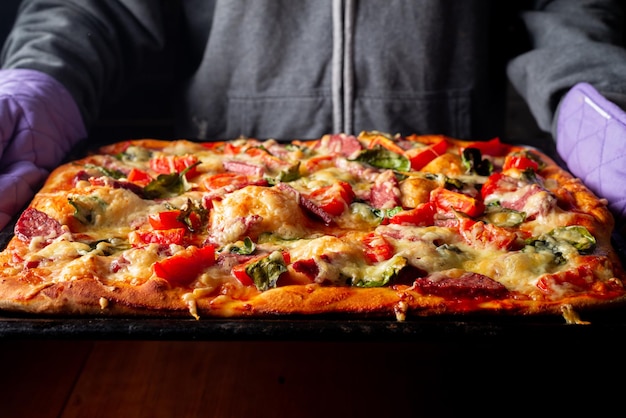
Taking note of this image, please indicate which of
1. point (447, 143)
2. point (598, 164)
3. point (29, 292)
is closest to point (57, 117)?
point (29, 292)

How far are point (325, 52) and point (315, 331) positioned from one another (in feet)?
5.84

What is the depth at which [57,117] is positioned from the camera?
101 inches

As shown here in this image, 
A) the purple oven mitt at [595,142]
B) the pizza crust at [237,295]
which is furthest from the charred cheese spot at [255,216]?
the purple oven mitt at [595,142]

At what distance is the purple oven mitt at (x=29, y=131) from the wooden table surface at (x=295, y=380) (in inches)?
19.9

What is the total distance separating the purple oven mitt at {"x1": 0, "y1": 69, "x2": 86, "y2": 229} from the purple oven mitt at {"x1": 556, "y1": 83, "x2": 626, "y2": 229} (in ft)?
6.06

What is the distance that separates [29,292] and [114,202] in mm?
486

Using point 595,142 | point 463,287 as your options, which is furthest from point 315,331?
point 595,142

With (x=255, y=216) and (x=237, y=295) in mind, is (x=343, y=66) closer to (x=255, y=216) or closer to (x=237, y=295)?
(x=255, y=216)

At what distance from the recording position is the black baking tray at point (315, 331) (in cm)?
155

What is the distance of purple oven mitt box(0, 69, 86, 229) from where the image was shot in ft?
7.21

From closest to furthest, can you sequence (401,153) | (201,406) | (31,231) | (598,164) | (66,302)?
(66,302)
(201,406)
(31,231)
(598,164)
(401,153)

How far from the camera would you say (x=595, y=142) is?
233 cm

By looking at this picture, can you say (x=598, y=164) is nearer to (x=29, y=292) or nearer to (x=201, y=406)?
(x=201, y=406)

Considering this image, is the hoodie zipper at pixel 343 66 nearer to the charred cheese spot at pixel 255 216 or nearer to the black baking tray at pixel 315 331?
the charred cheese spot at pixel 255 216
